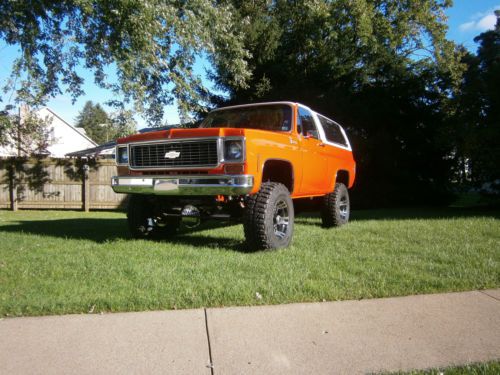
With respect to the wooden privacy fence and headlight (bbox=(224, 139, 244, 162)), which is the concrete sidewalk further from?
the wooden privacy fence

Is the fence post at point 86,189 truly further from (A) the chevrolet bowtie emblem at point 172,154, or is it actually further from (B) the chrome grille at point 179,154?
(A) the chevrolet bowtie emblem at point 172,154

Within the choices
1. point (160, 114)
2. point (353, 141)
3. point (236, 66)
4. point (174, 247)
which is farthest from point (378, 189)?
point (174, 247)

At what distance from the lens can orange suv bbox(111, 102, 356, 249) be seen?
5.05 meters

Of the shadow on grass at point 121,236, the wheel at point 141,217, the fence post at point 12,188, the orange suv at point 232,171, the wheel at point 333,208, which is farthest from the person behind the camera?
the fence post at point 12,188

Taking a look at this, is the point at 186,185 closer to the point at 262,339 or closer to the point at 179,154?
the point at 179,154

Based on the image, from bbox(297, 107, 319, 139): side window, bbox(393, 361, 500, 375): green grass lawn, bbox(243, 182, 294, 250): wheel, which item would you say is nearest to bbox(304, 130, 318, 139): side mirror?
bbox(297, 107, 319, 139): side window

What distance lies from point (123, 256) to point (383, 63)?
16316 millimetres

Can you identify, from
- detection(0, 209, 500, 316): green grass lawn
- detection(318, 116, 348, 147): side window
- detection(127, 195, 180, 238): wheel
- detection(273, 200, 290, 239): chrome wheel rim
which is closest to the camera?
detection(0, 209, 500, 316): green grass lawn

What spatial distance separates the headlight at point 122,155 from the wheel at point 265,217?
196 cm

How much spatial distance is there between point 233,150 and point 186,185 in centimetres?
76

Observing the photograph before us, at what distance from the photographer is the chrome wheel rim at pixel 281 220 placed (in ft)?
18.6

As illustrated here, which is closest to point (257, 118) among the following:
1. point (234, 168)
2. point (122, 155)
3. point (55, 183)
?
point (234, 168)

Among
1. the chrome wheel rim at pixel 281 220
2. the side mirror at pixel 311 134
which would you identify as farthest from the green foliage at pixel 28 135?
the chrome wheel rim at pixel 281 220

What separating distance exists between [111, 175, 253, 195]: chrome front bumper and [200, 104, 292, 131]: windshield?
1.68 m
